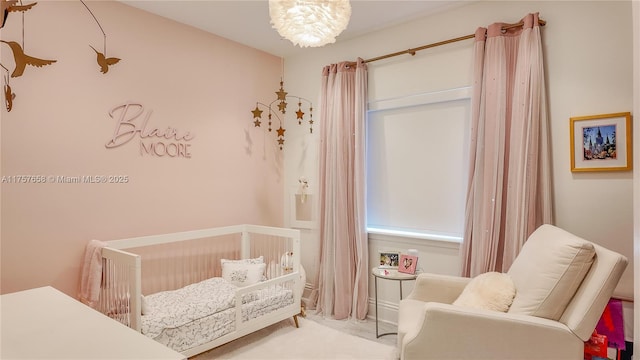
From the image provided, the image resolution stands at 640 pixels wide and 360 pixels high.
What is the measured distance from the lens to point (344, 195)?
3307mm

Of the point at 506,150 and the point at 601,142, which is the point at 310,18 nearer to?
the point at 506,150

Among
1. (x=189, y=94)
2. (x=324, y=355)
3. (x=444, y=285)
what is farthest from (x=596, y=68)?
(x=189, y=94)

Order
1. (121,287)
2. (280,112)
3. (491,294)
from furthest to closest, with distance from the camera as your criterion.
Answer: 1. (280,112)
2. (121,287)
3. (491,294)

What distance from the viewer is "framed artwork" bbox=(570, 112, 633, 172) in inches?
85.0

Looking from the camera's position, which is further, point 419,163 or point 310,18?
point 419,163

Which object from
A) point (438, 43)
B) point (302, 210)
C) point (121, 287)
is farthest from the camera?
point (302, 210)

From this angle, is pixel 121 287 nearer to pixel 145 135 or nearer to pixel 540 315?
pixel 145 135

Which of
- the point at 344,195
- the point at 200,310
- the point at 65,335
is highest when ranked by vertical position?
the point at 344,195

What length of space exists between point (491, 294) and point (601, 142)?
1236 millimetres

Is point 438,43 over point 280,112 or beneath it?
over

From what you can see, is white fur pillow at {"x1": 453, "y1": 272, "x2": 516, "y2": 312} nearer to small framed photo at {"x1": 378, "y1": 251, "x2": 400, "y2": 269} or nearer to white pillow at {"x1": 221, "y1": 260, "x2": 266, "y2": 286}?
small framed photo at {"x1": 378, "y1": 251, "x2": 400, "y2": 269}

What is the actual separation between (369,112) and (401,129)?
37cm

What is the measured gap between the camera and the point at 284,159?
157 inches

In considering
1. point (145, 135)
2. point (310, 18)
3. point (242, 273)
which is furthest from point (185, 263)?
point (310, 18)
